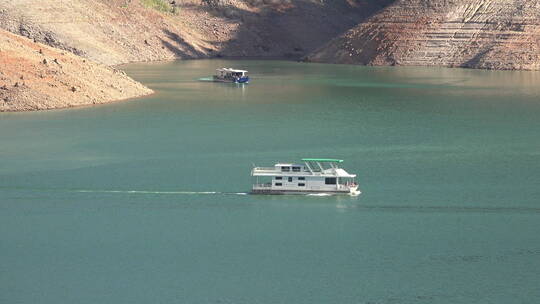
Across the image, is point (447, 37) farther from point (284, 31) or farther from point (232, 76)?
point (232, 76)

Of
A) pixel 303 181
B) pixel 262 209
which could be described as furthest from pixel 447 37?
pixel 262 209

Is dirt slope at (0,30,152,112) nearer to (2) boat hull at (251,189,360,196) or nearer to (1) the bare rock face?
(2) boat hull at (251,189,360,196)

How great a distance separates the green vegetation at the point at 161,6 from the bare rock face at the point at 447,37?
73.2 ft

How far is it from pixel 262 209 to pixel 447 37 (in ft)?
268

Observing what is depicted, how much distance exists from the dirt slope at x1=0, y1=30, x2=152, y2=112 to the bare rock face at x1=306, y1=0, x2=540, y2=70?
42.2 m

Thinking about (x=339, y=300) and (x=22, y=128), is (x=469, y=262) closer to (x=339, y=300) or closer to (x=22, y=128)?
(x=339, y=300)

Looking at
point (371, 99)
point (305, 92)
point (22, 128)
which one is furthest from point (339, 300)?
point (305, 92)

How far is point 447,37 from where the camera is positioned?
124m

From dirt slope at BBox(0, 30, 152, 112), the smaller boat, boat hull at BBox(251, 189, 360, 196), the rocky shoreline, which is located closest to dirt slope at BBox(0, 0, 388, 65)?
the rocky shoreline

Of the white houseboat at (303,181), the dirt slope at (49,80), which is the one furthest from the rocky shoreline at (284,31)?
the white houseboat at (303,181)

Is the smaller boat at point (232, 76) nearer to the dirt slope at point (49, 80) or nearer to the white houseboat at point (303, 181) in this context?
the dirt slope at point (49, 80)

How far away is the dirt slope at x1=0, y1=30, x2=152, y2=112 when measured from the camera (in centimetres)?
→ 7794

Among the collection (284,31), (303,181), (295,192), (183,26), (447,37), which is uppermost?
(183,26)

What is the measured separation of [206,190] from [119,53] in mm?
79809
